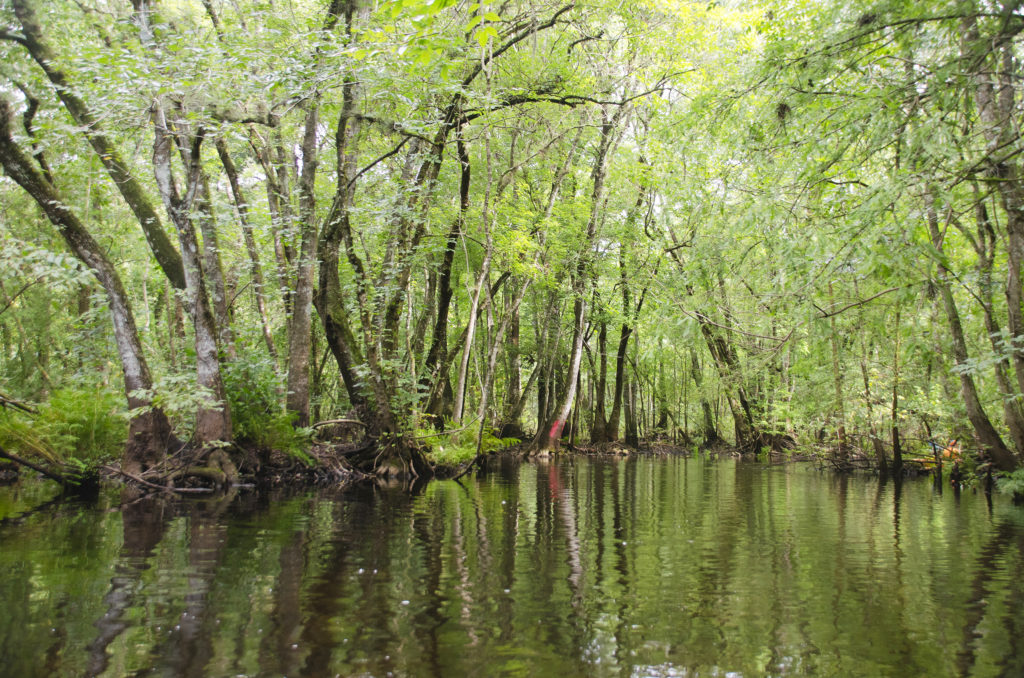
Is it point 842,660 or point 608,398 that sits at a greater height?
point 608,398

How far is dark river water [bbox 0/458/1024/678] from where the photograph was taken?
123 inches

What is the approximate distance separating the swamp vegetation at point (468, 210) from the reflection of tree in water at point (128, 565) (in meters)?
1.54

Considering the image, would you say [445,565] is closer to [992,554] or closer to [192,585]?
[192,585]

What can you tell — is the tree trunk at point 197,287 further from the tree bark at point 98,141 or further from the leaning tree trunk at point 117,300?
the leaning tree trunk at point 117,300

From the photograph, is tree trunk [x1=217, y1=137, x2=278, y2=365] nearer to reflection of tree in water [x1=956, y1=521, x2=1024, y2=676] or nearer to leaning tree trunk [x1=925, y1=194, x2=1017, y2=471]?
reflection of tree in water [x1=956, y1=521, x2=1024, y2=676]

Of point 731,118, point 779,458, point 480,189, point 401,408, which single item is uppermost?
point 480,189

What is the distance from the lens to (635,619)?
378 cm

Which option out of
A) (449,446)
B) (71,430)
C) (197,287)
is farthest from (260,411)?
(449,446)

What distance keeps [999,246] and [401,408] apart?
1085 centimetres

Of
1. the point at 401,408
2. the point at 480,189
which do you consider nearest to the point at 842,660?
the point at 401,408

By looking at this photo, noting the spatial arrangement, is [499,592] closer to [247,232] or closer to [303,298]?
[303,298]

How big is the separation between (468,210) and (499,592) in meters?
10.1

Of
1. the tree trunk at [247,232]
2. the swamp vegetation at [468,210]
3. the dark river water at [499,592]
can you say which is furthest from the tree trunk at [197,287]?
the dark river water at [499,592]

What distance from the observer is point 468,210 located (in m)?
13.4
